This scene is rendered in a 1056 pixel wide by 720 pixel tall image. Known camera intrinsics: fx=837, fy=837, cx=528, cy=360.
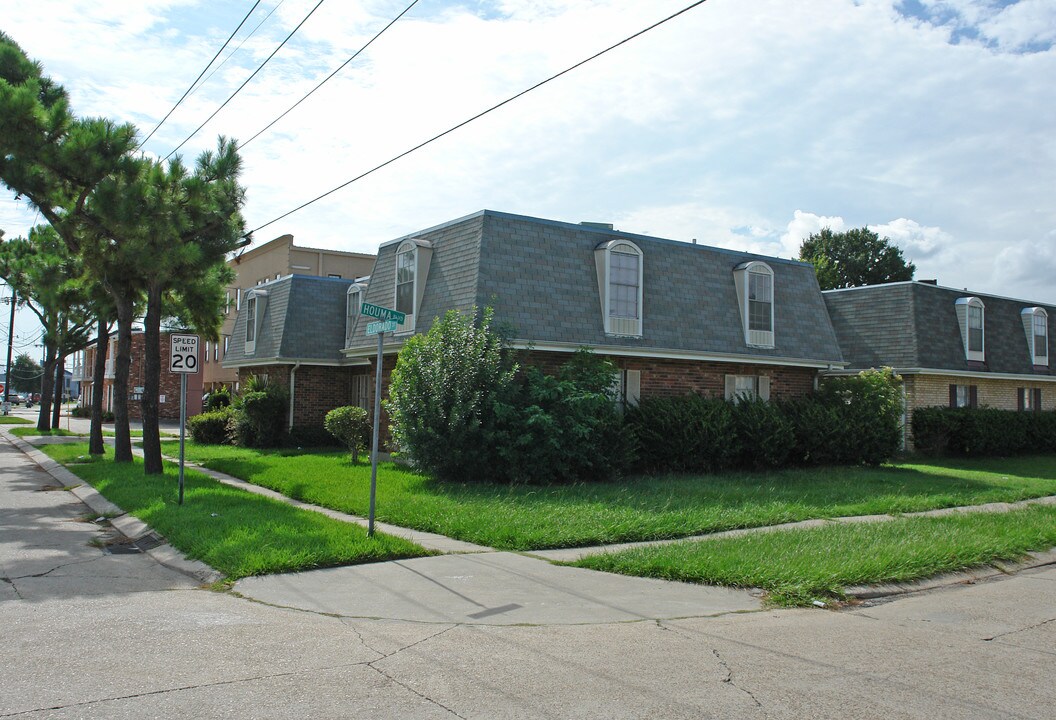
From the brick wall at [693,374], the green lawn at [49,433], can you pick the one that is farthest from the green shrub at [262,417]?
the brick wall at [693,374]

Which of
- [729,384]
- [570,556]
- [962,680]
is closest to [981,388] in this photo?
[729,384]

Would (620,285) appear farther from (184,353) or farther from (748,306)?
(184,353)

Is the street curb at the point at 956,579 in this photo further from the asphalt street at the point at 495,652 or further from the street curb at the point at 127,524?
the street curb at the point at 127,524

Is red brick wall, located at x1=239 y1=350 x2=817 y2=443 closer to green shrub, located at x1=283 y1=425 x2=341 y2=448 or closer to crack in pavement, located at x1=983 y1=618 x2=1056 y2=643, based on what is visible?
green shrub, located at x1=283 y1=425 x2=341 y2=448

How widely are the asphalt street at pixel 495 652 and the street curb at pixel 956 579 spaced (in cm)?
16

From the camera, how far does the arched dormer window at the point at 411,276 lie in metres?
18.8

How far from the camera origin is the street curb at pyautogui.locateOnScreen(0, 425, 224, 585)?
9.05m

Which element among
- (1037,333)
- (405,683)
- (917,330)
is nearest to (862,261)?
(1037,333)

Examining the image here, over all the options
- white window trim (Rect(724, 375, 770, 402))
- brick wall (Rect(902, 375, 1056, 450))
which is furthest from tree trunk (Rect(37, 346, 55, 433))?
brick wall (Rect(902, 375, 1056, 450))

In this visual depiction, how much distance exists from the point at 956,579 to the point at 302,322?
21.4m

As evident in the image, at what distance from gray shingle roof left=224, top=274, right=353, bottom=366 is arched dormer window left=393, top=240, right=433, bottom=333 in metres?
6.54

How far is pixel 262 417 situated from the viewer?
25.0 meters

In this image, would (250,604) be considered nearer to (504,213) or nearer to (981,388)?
(504,213)

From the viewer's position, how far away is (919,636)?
6.82 m
